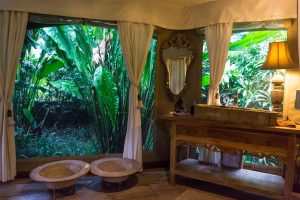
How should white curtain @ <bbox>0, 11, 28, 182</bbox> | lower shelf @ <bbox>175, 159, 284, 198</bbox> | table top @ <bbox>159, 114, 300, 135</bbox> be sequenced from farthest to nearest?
white curtain @ <bbox>0, 11, 28, 182</bbox>, lower shelf @ <bbox>175, 159, 284, 198</bbox>, table top @ <bbox>159, 114, 300, 135</bbox>

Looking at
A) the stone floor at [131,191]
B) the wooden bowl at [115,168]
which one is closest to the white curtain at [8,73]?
the stone floor at [131,191]

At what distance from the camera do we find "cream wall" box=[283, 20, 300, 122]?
2799 millimetres

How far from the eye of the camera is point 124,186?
291cm

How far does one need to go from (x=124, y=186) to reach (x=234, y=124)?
1421 mm

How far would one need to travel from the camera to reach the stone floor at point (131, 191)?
2.65 meters

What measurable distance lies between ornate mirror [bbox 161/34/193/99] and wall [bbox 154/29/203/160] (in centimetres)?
6

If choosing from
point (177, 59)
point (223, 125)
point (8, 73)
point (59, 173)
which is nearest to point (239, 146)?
point (223, 125)

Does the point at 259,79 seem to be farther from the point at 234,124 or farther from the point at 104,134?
the point at 104,134

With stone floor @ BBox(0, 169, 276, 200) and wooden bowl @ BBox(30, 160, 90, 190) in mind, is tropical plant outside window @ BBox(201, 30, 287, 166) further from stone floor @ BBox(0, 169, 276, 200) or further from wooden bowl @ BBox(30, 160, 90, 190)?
wooden bowl @ BBox(30, 160, 90, 190)

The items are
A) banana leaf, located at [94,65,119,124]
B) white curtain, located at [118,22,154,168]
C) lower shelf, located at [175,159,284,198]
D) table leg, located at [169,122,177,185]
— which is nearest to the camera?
lower shelf, located at [175,159,284,198]

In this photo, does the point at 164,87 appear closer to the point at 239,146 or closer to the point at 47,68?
the point at 239,146

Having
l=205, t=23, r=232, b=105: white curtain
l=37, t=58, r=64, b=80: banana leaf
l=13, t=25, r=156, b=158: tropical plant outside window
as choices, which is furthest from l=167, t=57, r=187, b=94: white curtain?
l=37, t=58, r=64, b=80: banana leaf

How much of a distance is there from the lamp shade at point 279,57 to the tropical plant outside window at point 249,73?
0.50 meters

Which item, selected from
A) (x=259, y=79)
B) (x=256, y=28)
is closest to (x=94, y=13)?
(x=256, y=28)
